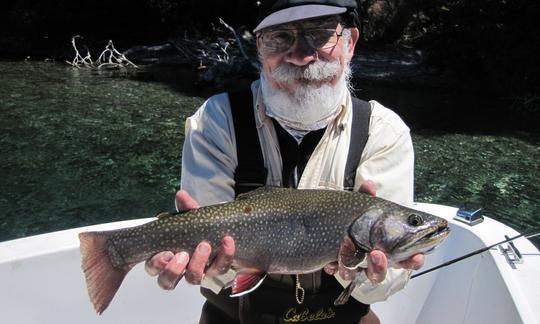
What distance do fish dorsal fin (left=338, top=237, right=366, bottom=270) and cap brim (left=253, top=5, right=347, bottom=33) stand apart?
108cm

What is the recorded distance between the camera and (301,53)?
2699 millimetres

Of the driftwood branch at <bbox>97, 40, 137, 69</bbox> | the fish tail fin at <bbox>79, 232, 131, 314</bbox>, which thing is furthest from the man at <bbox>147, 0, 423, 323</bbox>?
the driftwood branch at <bbox>97, 40, 137, 69</bbox>

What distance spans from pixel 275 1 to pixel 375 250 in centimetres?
132

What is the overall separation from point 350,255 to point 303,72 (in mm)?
940

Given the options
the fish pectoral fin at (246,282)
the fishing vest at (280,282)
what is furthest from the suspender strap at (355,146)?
the fish pectoral fin at (246,282)

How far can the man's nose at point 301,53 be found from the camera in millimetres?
2693

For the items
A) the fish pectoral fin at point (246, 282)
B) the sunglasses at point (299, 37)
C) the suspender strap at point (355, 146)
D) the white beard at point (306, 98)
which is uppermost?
the sunglasses at point (299, 37)

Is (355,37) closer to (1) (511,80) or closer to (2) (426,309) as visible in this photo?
(2) (426,309)

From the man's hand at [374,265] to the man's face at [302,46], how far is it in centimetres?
59

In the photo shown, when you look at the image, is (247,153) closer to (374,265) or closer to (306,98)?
(306,98)

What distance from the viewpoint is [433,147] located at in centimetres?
1322

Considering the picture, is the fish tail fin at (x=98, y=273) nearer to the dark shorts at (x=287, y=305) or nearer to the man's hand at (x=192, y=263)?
the man's hand at (x=192, y=263)

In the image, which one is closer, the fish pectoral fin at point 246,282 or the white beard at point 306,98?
the fish pectoral fin at point 246,282

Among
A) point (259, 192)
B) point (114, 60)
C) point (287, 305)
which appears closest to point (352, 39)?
point (259, 192)
